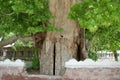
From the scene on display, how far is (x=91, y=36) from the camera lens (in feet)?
44.0

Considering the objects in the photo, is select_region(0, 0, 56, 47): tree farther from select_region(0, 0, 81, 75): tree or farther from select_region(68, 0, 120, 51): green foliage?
select_region(68, 0, 120, 51): green foliage

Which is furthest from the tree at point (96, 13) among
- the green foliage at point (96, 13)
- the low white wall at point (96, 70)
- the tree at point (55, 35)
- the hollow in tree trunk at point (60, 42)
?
the hollow in tree trunk at point (60, 42)

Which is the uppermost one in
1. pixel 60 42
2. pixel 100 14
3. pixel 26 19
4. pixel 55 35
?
pixel 26 19

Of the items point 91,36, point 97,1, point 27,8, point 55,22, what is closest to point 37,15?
point 27,8

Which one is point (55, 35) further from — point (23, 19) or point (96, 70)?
point (96, 70)

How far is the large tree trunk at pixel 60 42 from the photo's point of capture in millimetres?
11016

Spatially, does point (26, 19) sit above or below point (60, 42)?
above

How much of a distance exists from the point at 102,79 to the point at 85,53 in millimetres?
2249

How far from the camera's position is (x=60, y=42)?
11102mm

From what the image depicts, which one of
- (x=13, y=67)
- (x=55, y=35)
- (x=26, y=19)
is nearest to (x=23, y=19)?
(x=26, y=19)

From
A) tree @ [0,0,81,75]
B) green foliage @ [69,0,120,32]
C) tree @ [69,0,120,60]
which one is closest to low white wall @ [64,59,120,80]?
tree @ [0,0,81,75]

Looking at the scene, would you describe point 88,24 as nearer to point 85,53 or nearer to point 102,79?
point 102,79

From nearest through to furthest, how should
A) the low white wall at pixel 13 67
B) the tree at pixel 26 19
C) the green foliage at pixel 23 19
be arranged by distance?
1. the tree at pixel 26 19
2. the green foliage at pixel 23 19
3. the low white wall at pixel 13 67

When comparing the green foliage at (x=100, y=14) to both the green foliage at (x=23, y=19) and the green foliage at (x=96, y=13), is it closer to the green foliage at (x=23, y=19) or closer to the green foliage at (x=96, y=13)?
the green foliage at (x=96, y=13)
